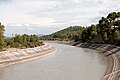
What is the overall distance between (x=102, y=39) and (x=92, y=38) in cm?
1667

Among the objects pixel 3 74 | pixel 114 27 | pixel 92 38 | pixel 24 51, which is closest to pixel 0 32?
pixel 24 51

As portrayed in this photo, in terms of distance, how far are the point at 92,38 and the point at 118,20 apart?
2259cm

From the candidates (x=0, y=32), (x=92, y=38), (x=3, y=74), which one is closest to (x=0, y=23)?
(x=0, y=32)

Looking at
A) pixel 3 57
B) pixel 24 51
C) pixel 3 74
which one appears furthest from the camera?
pixel 24 51

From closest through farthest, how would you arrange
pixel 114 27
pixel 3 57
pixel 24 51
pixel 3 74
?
pixel 3 74, pixel 3 57, pixel 24 51, pixel 114 27

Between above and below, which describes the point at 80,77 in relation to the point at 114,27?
below

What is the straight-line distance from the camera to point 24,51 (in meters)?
74.6

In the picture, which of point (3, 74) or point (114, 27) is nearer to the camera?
point (3, 74)

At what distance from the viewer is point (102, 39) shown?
12038cm

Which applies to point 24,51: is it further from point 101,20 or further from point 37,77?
point 101,20

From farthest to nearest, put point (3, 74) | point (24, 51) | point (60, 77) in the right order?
point (24, 51) → point (3, 74) → point (60, 77)

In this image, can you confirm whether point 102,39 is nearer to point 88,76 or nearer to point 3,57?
point 3,57

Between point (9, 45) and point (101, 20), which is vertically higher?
point (101, 20)

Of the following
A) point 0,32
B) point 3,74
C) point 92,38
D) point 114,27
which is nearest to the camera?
point 3,74
